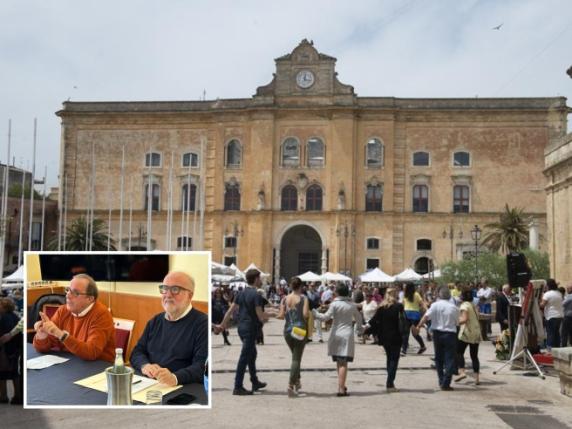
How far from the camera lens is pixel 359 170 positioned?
4759cm

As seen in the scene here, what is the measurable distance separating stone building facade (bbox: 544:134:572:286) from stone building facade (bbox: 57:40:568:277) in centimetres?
2039

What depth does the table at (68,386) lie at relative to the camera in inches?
168

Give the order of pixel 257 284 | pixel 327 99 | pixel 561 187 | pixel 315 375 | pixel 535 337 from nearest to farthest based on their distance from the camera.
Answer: pixel 257 284
pixel 315 375
pixel 535 337
pixel 561 187
pixel 327 99

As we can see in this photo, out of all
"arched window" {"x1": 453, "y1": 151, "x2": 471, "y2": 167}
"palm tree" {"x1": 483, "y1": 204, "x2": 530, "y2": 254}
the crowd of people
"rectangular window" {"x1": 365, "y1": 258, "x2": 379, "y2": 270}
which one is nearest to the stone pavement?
the crowd of people

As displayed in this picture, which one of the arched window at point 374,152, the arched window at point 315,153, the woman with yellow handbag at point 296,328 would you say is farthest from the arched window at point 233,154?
the woman with yellow handbag at point 296,328

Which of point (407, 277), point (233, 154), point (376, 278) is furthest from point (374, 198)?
point (376, 278)

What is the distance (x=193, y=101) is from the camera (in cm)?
4941

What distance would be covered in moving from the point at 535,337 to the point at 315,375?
422 cm

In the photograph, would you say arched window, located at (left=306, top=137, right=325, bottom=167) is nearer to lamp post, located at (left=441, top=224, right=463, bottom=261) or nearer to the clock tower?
the clock tower

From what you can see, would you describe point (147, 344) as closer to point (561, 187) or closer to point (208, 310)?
point (208, 310)

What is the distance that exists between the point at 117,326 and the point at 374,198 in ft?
143

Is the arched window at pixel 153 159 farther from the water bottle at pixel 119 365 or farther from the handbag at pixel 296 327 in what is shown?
the water bottle at pixel 119 365

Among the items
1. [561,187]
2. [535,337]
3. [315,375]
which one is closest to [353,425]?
[315,375]

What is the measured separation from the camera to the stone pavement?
8.60 meters
